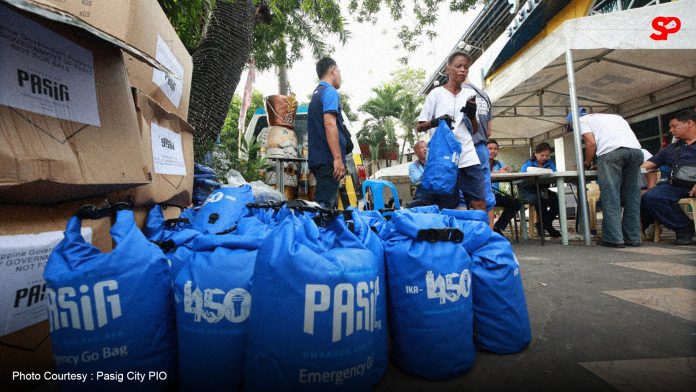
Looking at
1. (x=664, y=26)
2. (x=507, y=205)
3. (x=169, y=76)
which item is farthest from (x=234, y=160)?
(x=664, y=26)

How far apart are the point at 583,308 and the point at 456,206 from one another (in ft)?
3.35

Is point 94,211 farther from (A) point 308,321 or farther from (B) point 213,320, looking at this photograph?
(A) point 308,321

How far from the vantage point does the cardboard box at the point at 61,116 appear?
3.44 feet

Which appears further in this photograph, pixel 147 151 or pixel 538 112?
pixel 538 112

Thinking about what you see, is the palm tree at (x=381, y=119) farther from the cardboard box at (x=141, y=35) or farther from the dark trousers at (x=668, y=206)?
the cardboard box at (x=141, y=35)

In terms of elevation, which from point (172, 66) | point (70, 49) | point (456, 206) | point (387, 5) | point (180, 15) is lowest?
point (456, 206)

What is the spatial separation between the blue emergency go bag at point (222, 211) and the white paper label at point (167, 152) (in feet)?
0.87

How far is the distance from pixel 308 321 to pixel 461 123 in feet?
7.10

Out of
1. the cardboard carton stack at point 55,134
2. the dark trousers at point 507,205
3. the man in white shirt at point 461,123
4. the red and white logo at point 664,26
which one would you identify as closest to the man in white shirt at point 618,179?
the dark trousers at point 507,205

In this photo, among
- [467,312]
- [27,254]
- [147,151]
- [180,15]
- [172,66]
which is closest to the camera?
[27,254]

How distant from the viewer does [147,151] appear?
1.58 m

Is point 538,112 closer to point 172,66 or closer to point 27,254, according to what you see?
point 172,66

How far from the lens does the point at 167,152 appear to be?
1.83m

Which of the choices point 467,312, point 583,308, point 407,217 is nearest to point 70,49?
point 407,217
